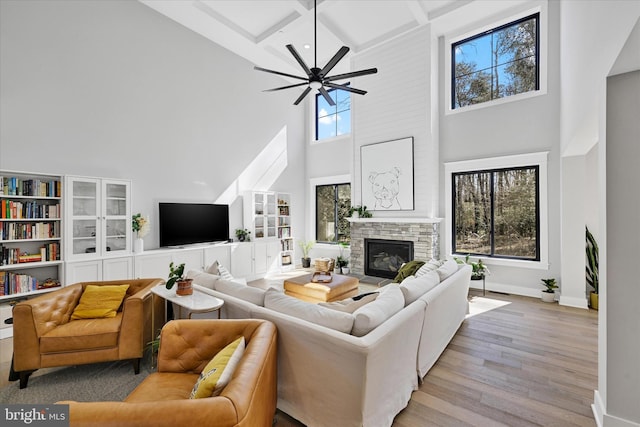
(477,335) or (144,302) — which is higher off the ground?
(144,302)

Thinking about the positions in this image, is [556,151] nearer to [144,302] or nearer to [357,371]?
[357,371]

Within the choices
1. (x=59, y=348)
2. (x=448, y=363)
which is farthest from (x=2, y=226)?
(x=448, y=363)

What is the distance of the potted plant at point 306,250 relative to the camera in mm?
7637

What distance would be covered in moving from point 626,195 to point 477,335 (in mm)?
2224

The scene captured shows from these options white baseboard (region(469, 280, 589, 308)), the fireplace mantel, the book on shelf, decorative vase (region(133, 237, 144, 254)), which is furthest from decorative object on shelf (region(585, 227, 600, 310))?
the book on shelf

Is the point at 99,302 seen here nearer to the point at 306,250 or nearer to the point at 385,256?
the point at 385,256

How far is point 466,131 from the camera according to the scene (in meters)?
5.62

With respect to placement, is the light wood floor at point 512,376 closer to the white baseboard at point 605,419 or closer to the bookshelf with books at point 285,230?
the white baseboard at point 605,419

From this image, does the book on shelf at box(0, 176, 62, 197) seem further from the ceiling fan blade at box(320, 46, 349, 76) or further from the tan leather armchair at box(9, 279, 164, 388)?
the ceiling fan blade at box(320, 46, 349, 76)

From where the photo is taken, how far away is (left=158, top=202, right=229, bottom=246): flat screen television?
5.21 m

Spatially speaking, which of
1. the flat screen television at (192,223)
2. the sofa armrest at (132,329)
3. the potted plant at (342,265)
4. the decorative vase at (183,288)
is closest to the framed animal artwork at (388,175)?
the potted plant at (342,265)

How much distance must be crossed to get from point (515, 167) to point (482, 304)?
2430mm

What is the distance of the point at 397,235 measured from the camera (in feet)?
19.9

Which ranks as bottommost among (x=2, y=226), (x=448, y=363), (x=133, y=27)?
(x=448, y=363)
